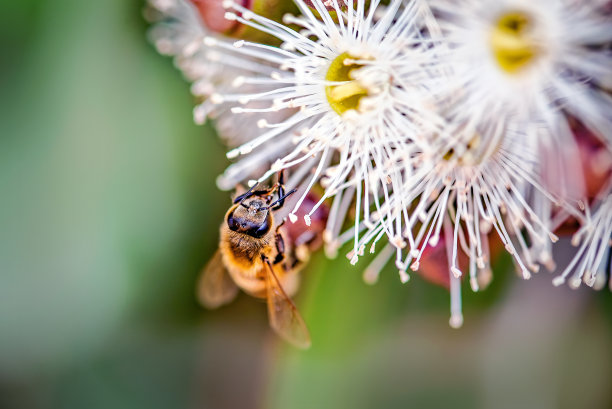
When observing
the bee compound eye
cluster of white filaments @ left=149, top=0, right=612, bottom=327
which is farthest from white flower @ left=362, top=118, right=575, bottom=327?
the bee compound eye

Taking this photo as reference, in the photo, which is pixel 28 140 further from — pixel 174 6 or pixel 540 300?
pixel 540 300

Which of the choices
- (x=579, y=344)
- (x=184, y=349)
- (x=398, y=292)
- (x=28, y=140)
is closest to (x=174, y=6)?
(x=28, y=140)

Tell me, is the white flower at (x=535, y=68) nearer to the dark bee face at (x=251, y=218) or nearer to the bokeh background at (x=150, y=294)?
the dark bee face at (x=251, y=218)

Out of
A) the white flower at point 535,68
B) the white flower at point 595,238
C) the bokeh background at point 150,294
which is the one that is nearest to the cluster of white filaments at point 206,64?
the bokeh background at point 150,294

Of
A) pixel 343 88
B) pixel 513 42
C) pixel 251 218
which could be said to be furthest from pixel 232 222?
pixel 513 42

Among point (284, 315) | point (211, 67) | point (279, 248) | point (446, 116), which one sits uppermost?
point (211, 67)

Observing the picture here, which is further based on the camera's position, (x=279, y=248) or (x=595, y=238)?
(x=279, y=248)

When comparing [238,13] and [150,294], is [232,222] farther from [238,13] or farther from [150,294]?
[150,294]
